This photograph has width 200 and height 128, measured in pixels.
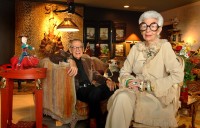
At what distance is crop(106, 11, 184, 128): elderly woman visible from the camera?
1.77m

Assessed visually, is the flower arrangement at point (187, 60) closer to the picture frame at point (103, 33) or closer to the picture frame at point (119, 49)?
the picture frame at point (103, 33)

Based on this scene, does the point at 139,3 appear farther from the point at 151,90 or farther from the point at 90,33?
the point at 151,90

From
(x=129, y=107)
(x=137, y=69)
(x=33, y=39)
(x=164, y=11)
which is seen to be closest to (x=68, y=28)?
(x=33, y=39)

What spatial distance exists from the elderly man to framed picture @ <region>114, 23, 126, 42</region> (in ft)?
16.8

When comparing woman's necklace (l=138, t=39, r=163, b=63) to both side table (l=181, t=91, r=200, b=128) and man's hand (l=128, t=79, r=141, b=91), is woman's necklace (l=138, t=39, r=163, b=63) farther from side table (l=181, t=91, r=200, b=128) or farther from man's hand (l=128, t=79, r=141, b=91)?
side table (l=181, t=91, r=200, b=128)

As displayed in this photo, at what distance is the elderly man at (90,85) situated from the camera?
8.36 feet

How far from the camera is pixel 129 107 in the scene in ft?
5.82

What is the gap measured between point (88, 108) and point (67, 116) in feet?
0.89

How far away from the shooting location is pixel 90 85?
2754mm

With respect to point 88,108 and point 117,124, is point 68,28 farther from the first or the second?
point 117,124

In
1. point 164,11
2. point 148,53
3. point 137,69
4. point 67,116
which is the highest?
point 164,11

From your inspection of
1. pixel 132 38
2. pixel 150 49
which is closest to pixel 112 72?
pixel 150 49

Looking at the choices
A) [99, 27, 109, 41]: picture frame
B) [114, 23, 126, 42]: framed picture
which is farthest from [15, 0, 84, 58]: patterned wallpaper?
[114, 23, 126, 42]: framed picture

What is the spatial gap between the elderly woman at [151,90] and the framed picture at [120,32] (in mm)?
5954
